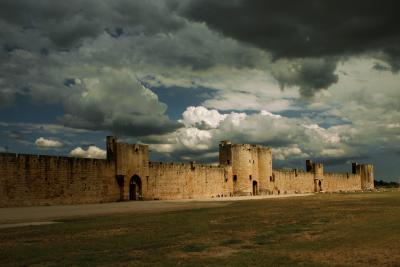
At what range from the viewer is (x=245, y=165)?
48.3 m

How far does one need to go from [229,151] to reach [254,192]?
586cm

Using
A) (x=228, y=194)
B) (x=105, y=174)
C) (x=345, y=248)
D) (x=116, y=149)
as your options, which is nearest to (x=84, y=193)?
(x=105, y=174)

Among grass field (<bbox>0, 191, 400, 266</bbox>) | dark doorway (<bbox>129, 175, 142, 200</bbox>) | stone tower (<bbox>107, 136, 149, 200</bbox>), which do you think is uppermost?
stone tower (<bbox>107, 136, 149, 200</bbox>)

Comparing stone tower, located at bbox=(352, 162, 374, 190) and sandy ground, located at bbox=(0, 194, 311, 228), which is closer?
sandy ground, located at bbox=(0, 194, 311, 228)

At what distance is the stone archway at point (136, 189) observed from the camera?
34.4 metres

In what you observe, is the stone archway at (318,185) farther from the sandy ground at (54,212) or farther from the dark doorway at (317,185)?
the sandy ground at (54,212)

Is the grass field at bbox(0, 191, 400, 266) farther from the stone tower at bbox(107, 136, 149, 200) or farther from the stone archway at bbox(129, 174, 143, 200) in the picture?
the stone archway at bbox(129, 174, 143, 200)

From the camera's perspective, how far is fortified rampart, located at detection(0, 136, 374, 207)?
2555 cm

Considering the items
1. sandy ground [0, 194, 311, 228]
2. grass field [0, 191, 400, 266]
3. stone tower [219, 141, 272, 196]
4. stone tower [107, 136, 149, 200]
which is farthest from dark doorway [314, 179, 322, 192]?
grass field [0, 191, 400, 266]

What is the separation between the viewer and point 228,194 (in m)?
46.4

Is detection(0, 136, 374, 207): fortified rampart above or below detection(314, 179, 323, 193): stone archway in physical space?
above

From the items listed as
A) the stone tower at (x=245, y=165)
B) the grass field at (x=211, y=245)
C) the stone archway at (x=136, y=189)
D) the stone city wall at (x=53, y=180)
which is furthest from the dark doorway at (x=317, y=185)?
the grass field at (x=211, y=245)

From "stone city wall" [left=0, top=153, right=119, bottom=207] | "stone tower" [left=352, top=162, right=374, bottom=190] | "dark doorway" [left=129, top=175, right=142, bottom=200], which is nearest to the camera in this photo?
"stone city wall" [left=0, top=153, right=119, bottom=207]

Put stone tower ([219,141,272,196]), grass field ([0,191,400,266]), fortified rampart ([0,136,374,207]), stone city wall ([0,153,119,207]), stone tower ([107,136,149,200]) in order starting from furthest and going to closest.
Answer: stone tower ([219,141,272,196])
stone tower ([107,136,149,200])
fortified rampart ([0,136,374,207])
stone city wall ([0,153,119,207])
grass field ([0,191,400,266])
